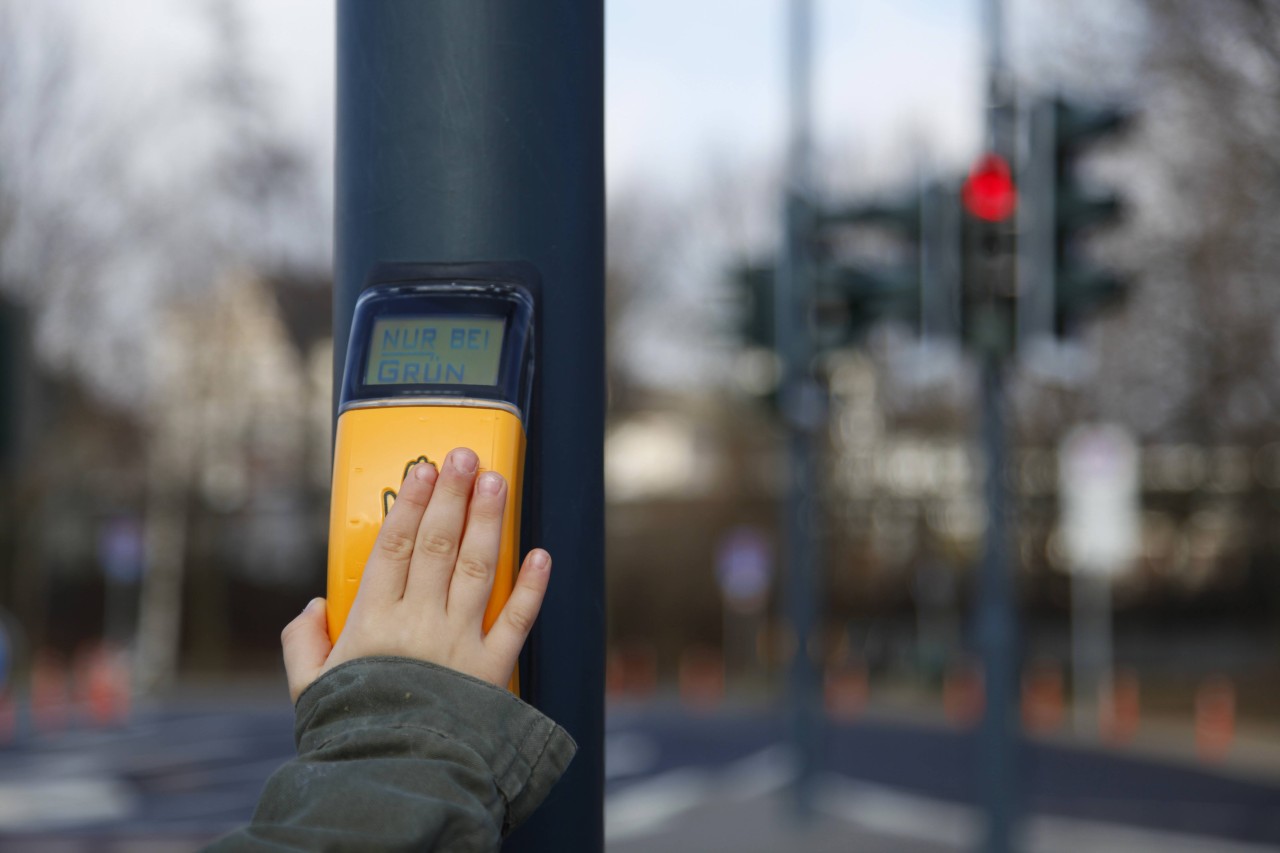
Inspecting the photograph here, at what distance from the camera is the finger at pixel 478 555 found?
1.37 meters

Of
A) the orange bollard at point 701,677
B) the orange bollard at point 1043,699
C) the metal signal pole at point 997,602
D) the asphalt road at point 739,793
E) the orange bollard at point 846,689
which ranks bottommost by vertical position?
the orange bollard at point 701,677

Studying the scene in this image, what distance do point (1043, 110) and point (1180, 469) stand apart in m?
28.9

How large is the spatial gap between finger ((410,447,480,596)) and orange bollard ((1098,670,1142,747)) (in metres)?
22.3

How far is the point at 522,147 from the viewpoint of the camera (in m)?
1.68

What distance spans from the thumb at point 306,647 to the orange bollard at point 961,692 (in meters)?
24.8

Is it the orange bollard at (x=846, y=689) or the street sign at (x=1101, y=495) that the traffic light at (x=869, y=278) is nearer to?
the street sign at (x=1101, y=495)

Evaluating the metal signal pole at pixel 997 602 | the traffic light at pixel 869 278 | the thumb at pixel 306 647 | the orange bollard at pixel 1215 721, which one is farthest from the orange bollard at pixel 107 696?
the thumb at pixel 306 647

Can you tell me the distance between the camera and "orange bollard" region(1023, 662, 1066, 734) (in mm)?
25030

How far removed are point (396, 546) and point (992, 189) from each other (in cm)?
764

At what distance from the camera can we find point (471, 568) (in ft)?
4.51

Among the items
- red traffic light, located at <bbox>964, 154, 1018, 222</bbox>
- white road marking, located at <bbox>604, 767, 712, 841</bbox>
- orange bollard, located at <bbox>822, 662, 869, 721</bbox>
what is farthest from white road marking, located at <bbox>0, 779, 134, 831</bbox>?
orange bollard, located at <bbox>822, 662, 869, 721</bbox>

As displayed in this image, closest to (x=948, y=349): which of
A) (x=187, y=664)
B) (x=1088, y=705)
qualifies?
(x=1088, y=705)

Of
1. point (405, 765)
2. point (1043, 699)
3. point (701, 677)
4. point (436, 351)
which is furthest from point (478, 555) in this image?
point (701, 677)

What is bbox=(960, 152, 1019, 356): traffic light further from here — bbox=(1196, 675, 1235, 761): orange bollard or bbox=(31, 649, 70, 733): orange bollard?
bbox=(31, 649, 70, 733): orange bollard
